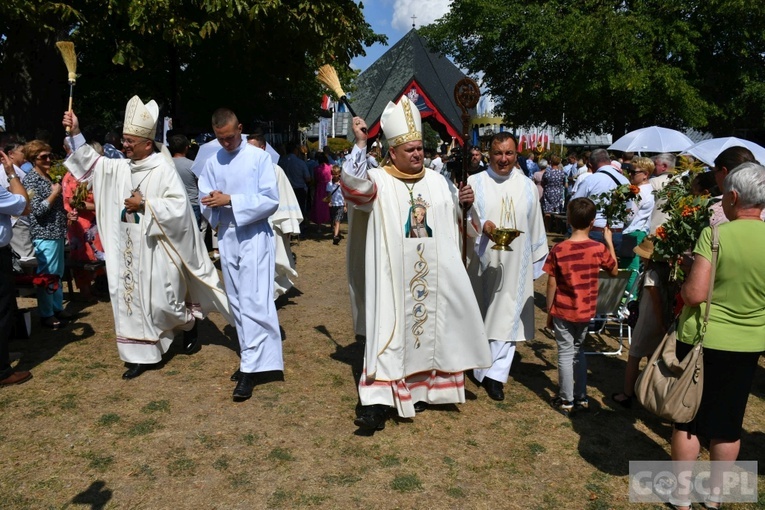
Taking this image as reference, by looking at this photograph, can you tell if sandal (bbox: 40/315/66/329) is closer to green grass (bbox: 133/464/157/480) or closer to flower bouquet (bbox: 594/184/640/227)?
green grass (bbox: 133/464/157/480)

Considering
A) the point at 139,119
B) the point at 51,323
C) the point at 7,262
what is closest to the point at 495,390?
the point at 139,119

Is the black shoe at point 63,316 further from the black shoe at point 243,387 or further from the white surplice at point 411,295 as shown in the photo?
the white surplice at point 411,295

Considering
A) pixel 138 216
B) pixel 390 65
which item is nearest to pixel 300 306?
pixel 138 216

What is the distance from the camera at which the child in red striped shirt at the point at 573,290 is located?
4.85 m

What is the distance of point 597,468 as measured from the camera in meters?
4.27

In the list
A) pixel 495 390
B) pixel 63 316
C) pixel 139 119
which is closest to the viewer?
pixel 495 390

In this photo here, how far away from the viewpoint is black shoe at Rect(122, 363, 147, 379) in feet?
18.8

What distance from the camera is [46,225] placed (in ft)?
23.3

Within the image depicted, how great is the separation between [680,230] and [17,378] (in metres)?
5.13

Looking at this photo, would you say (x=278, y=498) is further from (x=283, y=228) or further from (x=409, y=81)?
(x=409, y=81)

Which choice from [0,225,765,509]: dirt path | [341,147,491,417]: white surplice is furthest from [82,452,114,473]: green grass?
[341,147,491,417]: white surplice

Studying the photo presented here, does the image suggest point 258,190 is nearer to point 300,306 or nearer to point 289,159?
point 300,306

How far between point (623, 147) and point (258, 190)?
8222mm

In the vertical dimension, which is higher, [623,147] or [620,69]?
[620,69]
